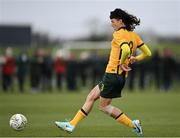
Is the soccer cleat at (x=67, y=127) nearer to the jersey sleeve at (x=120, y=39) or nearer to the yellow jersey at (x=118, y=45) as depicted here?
the yellow jersey at (x=118, y=45)

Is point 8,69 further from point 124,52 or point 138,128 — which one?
point 124,52

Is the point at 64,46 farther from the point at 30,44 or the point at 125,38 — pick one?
the point at 125,38

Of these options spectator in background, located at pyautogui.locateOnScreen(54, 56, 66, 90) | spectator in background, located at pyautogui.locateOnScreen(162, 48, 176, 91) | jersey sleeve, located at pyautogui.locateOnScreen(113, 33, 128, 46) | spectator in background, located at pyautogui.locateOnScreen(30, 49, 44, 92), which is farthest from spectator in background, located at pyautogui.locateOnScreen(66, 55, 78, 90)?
jersey sleeve, located at pyautogui.locateOnScreen(113, 33, 128, 46)

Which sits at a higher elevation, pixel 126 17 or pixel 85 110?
pixel 126 17

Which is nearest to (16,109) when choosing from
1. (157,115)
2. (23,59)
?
(157,115)

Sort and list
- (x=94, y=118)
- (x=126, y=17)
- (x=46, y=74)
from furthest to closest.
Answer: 1. (x=46, y=74)
2. (x=94, y=118)
3. (x=126, y=17)

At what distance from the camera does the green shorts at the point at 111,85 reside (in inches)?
554

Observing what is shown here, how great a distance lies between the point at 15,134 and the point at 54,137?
1.05m

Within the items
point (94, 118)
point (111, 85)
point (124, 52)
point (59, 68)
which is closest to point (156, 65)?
point (59, 68)

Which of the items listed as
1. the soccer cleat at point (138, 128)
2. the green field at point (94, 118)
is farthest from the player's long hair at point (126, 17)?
the green field at point (94, 118)

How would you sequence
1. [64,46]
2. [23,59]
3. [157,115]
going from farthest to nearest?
[64,46] → [23,59] → [157,115]

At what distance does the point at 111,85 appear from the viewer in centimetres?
1408

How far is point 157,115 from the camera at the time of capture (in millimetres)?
20500

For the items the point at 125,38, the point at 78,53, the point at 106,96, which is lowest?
the point at 78,53
